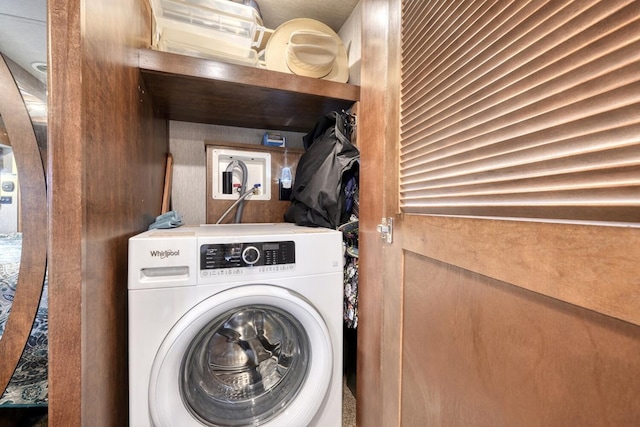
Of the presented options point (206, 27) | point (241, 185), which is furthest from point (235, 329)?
point (206, 27)

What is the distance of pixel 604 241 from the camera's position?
0.32 metres

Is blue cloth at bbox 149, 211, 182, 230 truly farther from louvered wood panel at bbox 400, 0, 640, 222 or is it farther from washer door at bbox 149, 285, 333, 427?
louvered wood panel at bbox 400, 0, 640, 222

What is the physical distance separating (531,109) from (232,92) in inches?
45.5

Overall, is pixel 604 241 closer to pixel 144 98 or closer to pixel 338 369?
pixel 338 369

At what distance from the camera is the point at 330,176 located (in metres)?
1.19

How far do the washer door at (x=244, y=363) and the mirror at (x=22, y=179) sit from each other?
0.38 meters

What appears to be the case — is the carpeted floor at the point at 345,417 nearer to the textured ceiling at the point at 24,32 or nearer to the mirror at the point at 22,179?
the mirror at the point at 22,179

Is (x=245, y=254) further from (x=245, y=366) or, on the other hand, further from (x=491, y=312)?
(x=491, y=312)

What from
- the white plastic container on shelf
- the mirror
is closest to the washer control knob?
the mirror

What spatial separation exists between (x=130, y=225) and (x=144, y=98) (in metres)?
0.56

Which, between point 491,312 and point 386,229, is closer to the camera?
point 491,312

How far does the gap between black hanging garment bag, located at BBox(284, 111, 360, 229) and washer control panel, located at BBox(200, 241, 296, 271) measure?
1.04 ft

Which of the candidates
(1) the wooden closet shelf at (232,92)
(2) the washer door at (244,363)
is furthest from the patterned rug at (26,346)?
(1) the wooden closet shelf at (232,92)

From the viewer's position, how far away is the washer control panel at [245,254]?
2.84 ft
